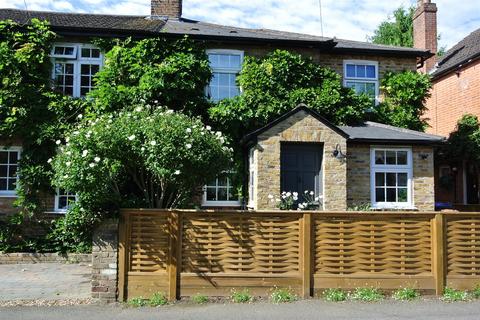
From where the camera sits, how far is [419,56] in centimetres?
1622

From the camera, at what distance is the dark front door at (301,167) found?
12.9 m

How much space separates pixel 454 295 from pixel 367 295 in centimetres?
144

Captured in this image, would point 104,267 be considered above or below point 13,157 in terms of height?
below

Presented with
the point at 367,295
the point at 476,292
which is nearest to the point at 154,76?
the point at 367,295

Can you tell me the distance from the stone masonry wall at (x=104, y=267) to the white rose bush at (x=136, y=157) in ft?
2.05

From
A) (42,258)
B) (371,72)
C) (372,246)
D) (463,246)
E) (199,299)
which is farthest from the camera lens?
(371,72)

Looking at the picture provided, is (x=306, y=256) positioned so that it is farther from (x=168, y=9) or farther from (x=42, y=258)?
(x=168, y=9)

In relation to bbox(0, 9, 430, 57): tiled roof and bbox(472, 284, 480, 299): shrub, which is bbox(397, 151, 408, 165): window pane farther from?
bbox(472, 284, 480, 299): shrub

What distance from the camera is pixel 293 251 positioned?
7.80 meters

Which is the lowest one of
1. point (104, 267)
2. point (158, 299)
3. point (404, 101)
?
point (158, 299)

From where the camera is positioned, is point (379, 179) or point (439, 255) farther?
point (379, 179)

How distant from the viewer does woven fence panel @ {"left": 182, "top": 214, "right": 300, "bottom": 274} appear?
768cm

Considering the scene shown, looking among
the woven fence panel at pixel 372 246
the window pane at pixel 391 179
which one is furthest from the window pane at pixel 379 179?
the woven fence panel at pixel 372 246

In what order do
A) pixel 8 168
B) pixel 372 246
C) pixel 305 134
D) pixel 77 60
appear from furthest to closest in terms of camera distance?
pixel 77 60
pixel 8 168
pixel 305 134
pixel 372 246
